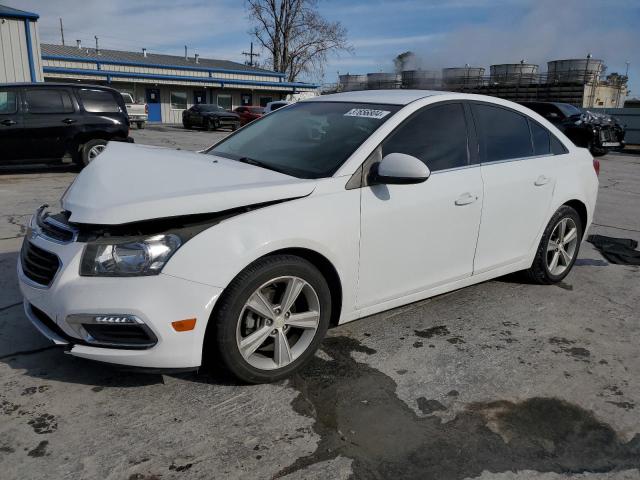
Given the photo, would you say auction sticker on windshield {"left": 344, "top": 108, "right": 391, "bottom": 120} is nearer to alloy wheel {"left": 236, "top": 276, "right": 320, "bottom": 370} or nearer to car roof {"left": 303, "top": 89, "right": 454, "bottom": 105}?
car roof {"left": 303, "top": 89, "right": 454, "bottom": 105}

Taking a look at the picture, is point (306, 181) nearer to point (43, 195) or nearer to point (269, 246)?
point (269, 246)

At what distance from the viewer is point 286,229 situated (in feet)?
8.79

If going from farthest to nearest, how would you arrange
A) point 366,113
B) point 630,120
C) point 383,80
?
point 383,80, point 630,120, point 366,113

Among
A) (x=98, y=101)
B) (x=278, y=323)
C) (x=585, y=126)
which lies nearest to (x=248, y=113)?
(x=585, y=126)

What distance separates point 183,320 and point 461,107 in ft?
8.10

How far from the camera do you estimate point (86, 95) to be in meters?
10.3

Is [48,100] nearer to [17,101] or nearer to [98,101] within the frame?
[17,101]

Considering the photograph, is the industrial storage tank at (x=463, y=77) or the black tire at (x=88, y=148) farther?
the industrial storage tank at (x=463, y=77)

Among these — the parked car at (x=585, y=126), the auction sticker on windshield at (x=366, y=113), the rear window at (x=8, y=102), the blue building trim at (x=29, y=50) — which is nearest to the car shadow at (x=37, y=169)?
the rear window at (x=8, y=102)

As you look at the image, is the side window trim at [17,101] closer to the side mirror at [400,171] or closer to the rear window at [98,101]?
the rear window at [98,101]

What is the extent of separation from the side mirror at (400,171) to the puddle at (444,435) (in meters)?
1.14

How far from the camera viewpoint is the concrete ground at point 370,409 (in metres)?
2.26

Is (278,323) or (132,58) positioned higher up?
(132,58)

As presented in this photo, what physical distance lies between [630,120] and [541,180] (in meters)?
20.7
